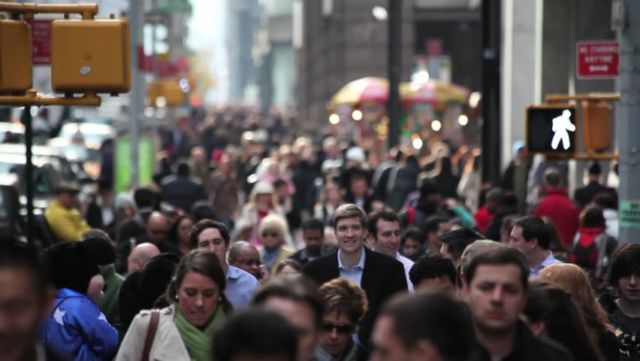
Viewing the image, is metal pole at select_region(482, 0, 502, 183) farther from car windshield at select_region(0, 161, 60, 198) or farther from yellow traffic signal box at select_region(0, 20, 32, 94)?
yellow traffic signal box at select_region(0, 20, 32, 94)

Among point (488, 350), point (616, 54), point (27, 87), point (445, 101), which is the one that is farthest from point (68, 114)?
point (488, 350)

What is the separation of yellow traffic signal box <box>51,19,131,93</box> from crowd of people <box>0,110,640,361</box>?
1040mm

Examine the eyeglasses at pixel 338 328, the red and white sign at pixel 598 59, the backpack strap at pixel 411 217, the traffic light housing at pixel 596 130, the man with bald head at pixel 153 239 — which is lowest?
the backpack strap at pixel 411 217

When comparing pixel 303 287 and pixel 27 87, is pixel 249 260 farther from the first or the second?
pixel 303 287

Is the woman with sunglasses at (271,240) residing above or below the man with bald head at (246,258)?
below

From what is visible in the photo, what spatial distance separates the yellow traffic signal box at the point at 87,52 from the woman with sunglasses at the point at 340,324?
15.3ft

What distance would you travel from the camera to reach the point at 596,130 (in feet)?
54.9

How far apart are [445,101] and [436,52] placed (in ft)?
52.5

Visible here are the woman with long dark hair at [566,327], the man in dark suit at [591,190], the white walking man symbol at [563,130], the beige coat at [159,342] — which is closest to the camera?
the woman with long dark hair at [566,327]

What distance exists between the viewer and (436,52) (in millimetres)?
60531

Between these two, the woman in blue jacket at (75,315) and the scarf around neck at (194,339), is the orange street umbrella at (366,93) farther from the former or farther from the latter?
the scarf around neck at (194,339)

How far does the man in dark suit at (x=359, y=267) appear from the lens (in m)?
11.5

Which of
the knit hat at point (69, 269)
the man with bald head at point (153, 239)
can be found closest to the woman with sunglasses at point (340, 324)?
the knit hat at point (69, 269)

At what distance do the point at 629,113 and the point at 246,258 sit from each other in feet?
12.8
